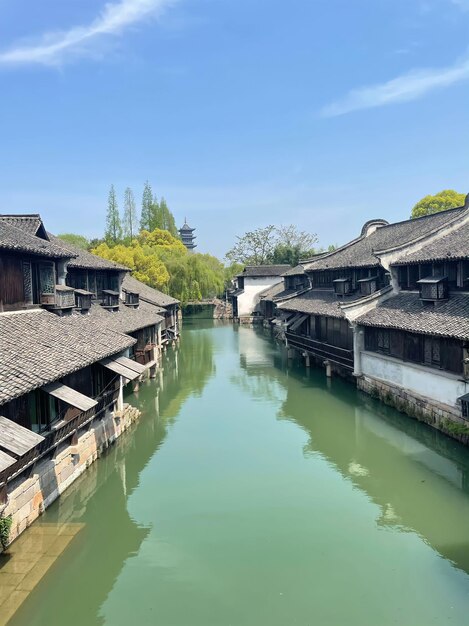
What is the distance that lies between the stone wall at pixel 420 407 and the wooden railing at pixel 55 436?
11320mm

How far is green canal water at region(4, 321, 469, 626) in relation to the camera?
8.24 m

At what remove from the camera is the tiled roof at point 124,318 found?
21617 millimetres

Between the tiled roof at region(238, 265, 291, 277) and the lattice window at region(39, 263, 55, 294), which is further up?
the tiled roof at region(238, 265, 291, 277)

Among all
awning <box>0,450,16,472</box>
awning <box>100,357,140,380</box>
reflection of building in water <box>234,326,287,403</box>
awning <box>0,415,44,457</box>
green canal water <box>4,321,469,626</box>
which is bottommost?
green canal water <box>4,321,469,626</box>

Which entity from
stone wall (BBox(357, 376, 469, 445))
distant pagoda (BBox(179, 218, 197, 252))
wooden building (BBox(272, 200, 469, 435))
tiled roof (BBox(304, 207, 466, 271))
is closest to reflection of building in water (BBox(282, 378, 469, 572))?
stone wall (BBox(357, 376, 469, 445))

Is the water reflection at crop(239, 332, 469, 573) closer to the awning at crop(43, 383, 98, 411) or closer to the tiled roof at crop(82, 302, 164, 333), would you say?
the tiled roof at crop(82, 302, 164, 333)

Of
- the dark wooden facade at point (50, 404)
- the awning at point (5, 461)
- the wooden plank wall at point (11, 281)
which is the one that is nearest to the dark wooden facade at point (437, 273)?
the dark wooden facade at point (50, 404)

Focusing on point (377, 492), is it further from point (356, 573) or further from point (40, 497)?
point (40, 497)

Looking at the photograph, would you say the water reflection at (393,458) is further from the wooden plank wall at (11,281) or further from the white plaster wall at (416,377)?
the wooden plank wall at (11,281)

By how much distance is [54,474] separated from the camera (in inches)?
467

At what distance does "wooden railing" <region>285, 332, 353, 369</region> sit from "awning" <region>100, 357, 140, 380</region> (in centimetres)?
1220

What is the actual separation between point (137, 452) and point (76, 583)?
7.41 m

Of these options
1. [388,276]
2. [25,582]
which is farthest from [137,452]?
[388,276]

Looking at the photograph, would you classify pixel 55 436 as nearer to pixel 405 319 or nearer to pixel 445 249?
pixel 405 319
